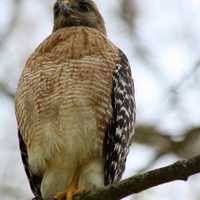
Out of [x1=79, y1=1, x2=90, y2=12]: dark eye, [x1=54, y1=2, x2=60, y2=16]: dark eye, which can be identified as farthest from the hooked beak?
[x1=79, y1=1, x2=90, y2=12]: dark eye

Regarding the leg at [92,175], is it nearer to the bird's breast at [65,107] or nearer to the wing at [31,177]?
the bird's breast at [65,107]

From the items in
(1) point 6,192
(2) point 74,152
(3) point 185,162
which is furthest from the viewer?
(1) point 6,192

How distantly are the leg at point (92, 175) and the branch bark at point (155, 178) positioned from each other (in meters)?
1.13

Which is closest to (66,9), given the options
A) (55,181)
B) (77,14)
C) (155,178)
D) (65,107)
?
(77,14)

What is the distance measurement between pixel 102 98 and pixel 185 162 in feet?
6.20

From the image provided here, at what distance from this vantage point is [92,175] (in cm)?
617

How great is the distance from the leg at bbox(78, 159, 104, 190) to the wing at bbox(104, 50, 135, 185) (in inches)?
2.2

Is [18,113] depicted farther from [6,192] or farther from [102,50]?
[6,192]

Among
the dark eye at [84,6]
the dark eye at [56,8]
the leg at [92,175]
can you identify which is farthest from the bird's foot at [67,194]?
the dark eye at [84,6]

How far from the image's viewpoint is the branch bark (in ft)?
14.9

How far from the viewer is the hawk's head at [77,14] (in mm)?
7723

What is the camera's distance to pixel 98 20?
805cm

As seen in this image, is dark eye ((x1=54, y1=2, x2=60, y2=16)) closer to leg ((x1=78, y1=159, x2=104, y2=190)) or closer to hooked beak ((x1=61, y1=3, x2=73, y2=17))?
hooked beak ((x1=61, y1=3, x2=73, y2=17))

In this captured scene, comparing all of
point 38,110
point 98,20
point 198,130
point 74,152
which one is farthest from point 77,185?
point 98,20
